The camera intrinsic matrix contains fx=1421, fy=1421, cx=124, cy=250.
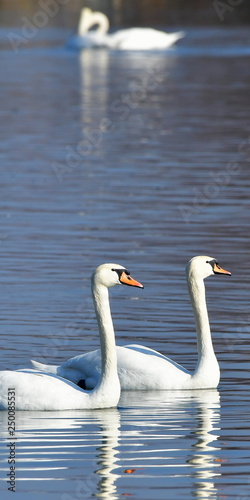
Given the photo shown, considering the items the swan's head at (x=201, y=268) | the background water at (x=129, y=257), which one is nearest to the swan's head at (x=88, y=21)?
the background water at (x=129, y=257)

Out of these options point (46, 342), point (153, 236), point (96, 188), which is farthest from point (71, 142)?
point (46, 342)

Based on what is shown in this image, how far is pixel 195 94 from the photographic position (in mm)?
34094

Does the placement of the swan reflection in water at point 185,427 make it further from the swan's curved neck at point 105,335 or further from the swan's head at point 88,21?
the swan's head at point 88,21

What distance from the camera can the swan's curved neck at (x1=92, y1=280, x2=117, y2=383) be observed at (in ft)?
30.8

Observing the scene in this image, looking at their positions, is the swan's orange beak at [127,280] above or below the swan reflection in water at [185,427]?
above

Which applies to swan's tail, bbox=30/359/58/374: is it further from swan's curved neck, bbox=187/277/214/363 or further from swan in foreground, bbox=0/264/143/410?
swan's curved neck, bbox=187/277/214/363

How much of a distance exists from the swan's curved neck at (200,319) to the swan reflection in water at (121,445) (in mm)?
379

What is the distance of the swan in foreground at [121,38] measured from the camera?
43.3 m

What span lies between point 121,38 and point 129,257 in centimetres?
3159

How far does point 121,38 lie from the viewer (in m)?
45.4

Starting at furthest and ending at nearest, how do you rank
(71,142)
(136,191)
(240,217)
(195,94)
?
1. (195,94)
2. (71,142)
3. (136,191)
4. (240,217)

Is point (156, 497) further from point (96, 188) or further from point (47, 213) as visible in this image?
point (96, 188)

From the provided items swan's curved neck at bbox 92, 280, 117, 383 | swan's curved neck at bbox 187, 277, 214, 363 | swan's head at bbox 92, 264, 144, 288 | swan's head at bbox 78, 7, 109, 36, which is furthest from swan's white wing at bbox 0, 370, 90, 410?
swan's head at bbox 78, 7, 109, 36

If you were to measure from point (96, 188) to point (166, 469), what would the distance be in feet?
39.4
